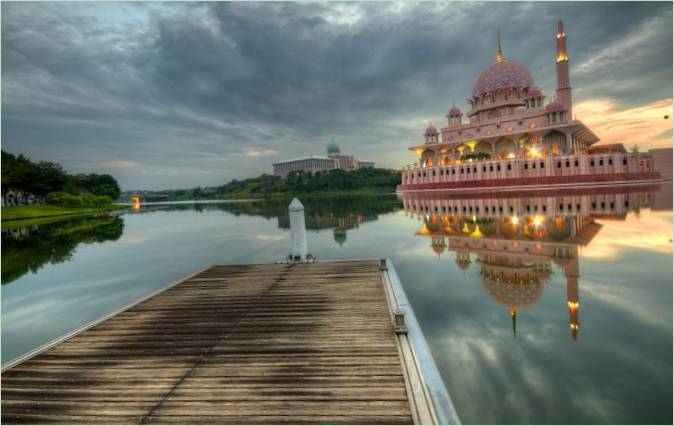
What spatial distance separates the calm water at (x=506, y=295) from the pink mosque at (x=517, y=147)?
129ft

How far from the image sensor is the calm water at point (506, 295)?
5410 mm

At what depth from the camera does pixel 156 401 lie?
4910mm

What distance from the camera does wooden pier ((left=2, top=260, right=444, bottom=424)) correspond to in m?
4.61

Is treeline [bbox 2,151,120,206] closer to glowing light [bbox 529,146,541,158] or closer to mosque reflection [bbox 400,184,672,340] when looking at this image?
mosque reflection [bbox 400,184,672,340]

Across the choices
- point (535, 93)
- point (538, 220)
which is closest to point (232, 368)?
point (538, 220)

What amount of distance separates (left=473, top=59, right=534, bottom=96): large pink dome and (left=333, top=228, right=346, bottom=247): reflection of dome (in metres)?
66.1

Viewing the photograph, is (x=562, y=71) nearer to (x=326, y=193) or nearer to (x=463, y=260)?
(x=326, y=193)

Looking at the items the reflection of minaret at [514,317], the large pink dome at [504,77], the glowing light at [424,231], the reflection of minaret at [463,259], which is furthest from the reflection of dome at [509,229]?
the large pink dome at [504,77]

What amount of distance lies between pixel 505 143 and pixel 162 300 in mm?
78104

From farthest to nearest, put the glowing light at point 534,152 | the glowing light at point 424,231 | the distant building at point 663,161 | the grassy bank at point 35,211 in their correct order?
the glowing light at point 534,152, the distant building at point 663,161, the grassy bank at point 35,211, the glowing light at point 424,231

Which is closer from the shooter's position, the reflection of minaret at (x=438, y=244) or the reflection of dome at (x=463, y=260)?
the reflection of dome at (x=463, y=260)

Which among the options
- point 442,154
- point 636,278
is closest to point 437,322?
point 636,278

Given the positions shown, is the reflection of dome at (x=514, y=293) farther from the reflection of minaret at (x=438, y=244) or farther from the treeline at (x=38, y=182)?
the treeline at (x=38, y=182)

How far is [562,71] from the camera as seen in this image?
229 feet
